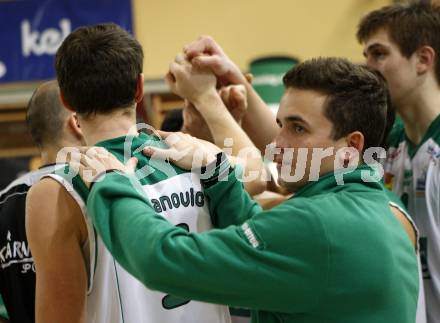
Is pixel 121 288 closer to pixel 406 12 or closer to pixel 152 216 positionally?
pixel 152 216

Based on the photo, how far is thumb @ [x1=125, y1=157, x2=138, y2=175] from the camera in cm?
187

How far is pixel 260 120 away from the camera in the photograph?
9.91 feet

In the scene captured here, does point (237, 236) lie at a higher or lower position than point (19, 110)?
higher

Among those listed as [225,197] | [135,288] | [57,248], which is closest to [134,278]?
[135,288]

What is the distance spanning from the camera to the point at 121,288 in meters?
1.89

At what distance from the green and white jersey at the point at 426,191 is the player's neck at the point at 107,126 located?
5.25 feet

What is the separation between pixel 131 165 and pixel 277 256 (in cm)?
49

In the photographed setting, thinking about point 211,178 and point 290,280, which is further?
point 211,178

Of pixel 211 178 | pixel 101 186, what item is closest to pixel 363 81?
pixel 211 178

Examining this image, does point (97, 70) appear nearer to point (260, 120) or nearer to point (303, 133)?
point (303, 133)

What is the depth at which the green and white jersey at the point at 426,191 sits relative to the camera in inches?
118

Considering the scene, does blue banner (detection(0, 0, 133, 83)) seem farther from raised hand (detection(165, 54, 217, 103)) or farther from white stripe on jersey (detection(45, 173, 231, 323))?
white stripe on jersey (detection(45, 173, 231, 323))

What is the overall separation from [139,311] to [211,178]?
1.43 ft


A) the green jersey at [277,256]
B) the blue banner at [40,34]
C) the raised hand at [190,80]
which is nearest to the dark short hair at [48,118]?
the raised hand at [190,80]
